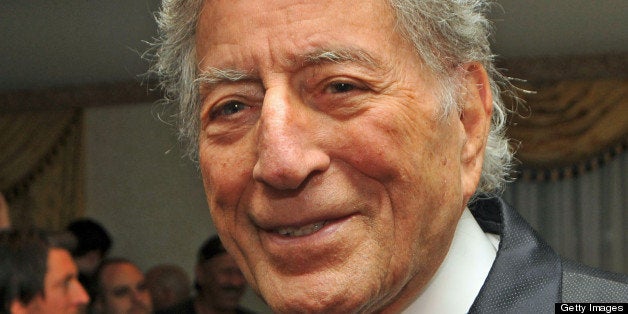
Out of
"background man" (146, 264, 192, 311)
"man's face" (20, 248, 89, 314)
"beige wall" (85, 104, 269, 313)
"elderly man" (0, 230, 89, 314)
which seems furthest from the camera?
"beige wall" (85, 104, 269, 313)

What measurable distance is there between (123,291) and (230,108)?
8.88ft

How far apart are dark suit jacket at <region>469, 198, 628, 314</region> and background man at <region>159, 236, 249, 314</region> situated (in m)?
2.52

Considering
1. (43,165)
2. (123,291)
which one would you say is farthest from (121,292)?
(43,165)

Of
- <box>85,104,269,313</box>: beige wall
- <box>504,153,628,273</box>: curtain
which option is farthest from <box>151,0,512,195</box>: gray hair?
<box>85,104,269,313</box>: beige wall

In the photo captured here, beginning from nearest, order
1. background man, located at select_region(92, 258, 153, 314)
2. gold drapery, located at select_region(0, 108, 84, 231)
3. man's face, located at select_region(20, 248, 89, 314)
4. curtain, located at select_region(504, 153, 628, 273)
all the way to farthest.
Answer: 1. man's face, located at select_region(20, 248, 89, 314)
2. background man, located at select_region(92, 258, 153, 314)
3. curtain, located at select_region(504, 153, 628, 273)
4. gold drapery, located at select_region(0, 108, 84, 231)

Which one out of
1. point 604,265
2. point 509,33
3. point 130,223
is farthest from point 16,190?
point 604,265

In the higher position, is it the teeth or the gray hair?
the gray hair

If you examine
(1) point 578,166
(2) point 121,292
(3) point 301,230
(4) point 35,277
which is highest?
(1) point 578,166

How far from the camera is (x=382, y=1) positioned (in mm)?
1274

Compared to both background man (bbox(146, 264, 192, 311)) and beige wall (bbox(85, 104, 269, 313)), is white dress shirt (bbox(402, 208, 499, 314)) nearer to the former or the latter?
background man (bbox(146, 264, 192, 311))

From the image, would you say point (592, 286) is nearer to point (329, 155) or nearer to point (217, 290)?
point (329, 155)

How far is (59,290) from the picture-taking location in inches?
119

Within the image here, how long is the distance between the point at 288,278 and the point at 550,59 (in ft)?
16.4

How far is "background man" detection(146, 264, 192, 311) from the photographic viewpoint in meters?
4.17
